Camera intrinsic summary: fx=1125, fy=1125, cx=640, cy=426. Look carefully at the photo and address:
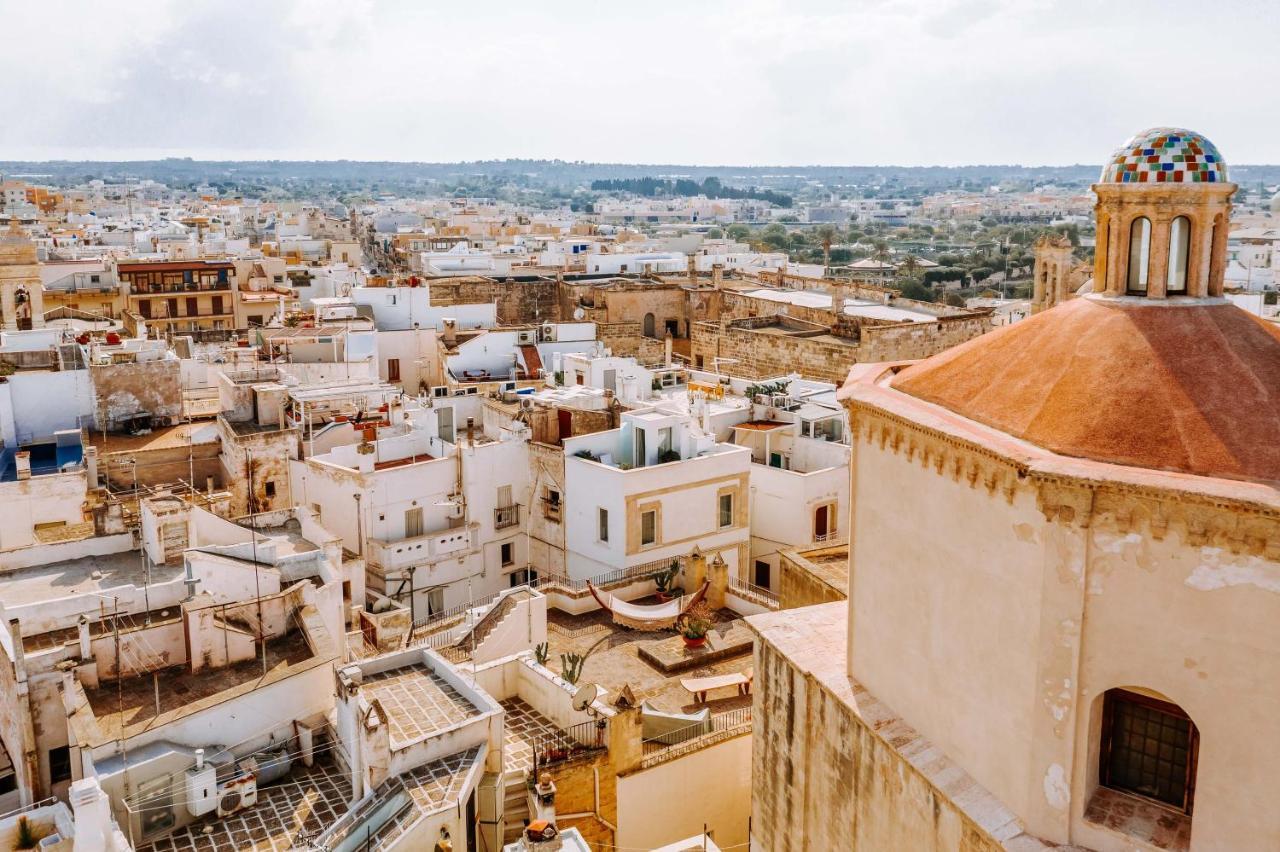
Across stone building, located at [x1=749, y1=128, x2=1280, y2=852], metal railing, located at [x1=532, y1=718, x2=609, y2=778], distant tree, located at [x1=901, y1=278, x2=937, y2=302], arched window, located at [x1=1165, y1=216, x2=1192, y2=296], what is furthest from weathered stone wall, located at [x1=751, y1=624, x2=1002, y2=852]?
distant tree, located at [x1=901, y1=278, x2=937, y2=302]

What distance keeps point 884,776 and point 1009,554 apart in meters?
2.69

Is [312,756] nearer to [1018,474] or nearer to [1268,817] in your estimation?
[1018,474]

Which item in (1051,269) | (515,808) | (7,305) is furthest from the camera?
(7,305)

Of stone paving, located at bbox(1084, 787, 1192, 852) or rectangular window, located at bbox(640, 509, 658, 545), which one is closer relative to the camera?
stone paving, located at bbox(1084, 787, 1192, 852)

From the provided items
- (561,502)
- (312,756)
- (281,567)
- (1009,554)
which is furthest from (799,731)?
(561,502)

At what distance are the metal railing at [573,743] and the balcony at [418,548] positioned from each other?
8.93 m

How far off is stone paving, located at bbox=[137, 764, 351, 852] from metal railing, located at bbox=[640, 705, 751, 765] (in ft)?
12.8

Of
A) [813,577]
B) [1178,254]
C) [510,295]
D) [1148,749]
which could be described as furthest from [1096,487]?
[510,295]

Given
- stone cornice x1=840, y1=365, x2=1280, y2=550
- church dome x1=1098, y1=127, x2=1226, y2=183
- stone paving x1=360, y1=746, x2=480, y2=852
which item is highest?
church dome x1=1098, y1=127, x2=1226, y2=183

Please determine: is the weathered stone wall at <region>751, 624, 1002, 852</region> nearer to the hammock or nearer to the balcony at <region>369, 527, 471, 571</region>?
the hammock

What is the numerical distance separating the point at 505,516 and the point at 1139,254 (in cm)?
1661

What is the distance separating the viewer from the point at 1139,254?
1009 centimetres

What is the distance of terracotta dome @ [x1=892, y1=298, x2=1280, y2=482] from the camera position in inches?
336

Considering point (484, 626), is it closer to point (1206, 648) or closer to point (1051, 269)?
point (1206, 648)
